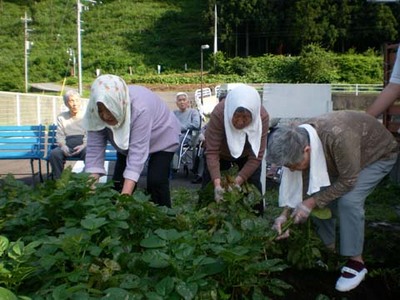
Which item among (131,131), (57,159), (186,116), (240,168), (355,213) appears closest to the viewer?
(355,213)

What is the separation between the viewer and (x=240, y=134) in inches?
145

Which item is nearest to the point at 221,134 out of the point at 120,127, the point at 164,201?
the point at 164,201

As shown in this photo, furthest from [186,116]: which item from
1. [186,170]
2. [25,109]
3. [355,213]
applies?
[25,109]

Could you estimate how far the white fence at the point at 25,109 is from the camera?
14875mm

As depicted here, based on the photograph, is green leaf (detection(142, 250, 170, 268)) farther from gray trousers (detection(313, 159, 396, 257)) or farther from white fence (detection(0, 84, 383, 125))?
white fence (detection(0, 84, 383, 125))

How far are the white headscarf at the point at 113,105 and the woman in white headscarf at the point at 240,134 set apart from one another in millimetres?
642

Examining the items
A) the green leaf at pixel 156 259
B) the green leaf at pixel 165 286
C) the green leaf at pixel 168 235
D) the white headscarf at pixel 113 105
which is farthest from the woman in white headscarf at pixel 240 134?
the green leaf at pixel 165 286

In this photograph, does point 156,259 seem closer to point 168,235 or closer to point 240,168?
point 168,235

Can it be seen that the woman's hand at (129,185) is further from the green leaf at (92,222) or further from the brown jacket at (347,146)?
the green leaf at (92,222)

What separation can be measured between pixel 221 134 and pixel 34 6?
82689 mm

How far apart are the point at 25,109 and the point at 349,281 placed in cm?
1422

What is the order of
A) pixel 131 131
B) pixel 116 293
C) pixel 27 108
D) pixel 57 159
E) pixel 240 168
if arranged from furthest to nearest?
pixel 27 108, pixel 57 159, pixel 240 168, pixel 131 131, pixel 116 293

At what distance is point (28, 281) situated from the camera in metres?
1.89

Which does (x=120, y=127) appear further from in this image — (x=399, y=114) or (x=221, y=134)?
(x=399, y=114)
